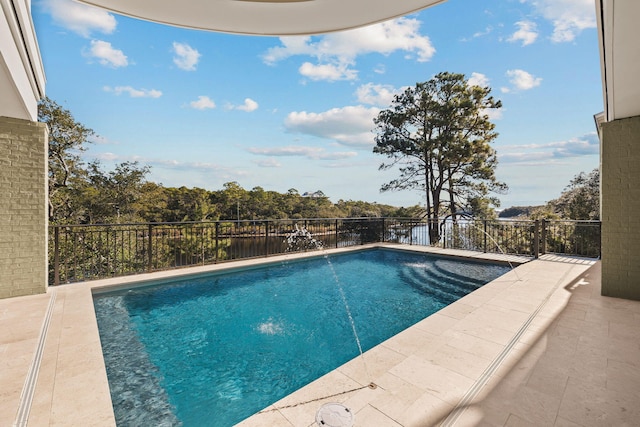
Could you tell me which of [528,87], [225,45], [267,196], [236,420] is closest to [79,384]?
[236,420]

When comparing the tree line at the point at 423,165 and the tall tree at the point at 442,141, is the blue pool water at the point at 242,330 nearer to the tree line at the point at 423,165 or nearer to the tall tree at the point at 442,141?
the tree line at the point at 423,165

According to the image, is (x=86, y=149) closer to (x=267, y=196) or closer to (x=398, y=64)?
(x=398, y=64)

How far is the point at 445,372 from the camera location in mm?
2123

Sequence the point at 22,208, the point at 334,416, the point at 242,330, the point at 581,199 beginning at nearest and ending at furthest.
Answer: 1. the point at 334,416
2. the point at 242,330
3. the point at 22,208
4. the point at 581,199

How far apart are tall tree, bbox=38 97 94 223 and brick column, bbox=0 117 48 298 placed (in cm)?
986

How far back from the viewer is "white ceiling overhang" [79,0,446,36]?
2914 millimetres

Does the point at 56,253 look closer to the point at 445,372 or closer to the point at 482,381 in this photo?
the point at 445,372

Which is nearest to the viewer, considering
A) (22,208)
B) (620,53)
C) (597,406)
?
(597,406)

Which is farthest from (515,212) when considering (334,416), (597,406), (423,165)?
(334,416)

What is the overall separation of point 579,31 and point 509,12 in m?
3.15

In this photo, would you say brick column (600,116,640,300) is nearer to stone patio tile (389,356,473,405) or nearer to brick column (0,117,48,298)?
stone patio tile (389,356,473,405)

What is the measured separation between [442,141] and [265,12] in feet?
38.0

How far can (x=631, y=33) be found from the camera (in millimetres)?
2105

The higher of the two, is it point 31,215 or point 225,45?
point 225,45
